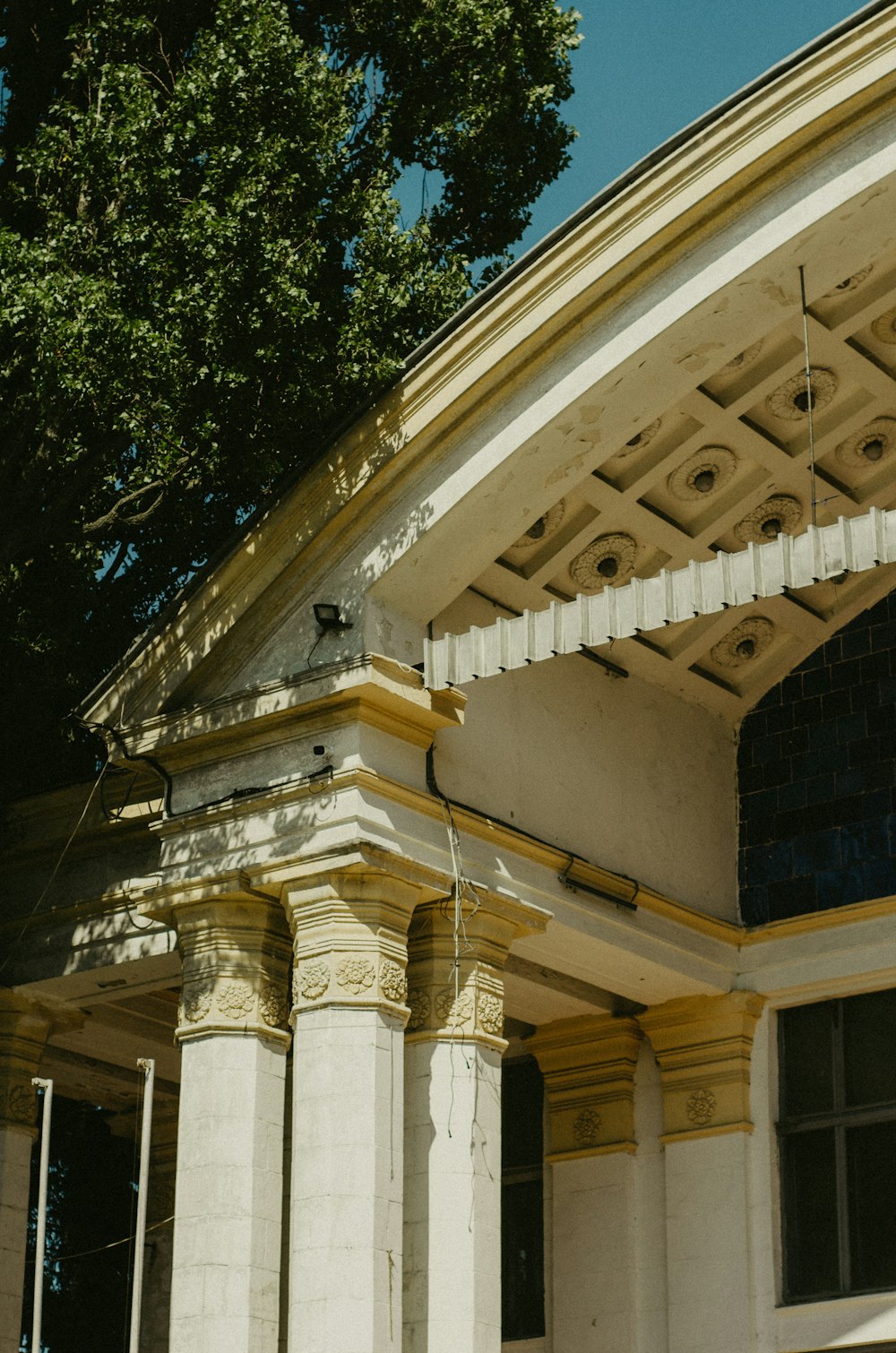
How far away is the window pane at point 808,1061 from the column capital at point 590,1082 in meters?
1.38

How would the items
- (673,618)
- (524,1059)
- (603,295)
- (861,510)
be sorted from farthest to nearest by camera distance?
(524,1059) → (861,510) → (603,295) → (673,618)

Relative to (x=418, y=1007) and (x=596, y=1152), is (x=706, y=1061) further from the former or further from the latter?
(x=418, y=1007)

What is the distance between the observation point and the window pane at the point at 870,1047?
18188 millimetres

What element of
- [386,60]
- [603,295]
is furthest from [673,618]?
[386,60]

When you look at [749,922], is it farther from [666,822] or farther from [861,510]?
[861,510]

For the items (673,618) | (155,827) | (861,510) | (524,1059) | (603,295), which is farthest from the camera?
(524,1059)

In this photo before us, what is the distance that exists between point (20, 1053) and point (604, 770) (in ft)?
18.0

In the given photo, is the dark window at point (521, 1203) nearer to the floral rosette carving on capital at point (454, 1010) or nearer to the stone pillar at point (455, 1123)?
the stone pillar at point (455, 1123)

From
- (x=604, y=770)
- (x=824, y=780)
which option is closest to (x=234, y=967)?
(x=604, y=770)

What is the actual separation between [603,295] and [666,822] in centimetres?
511

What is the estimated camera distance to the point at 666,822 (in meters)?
18.8

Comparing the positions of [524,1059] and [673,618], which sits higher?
[673,618]

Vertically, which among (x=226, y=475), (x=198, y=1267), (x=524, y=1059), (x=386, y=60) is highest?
(x=386, y=60)

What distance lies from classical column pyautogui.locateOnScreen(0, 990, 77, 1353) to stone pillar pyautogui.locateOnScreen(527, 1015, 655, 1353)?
179 inches
